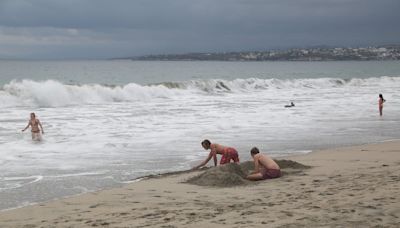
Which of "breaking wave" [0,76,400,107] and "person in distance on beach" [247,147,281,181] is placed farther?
"breaking wave" [0,76,400,107]

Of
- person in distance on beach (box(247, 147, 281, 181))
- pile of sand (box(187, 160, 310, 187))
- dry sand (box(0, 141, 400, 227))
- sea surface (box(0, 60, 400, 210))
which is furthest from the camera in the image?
sea surface (box(0, 60, 400, 210))

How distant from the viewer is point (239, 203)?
790cm

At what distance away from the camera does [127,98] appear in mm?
38250


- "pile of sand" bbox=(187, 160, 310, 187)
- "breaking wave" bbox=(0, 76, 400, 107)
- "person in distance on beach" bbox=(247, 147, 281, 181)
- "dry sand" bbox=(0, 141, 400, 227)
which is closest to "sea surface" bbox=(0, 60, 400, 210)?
"breaking wave" bbox=(0, 76, 400, 107)

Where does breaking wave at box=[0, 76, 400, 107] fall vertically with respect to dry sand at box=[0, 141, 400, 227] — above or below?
above

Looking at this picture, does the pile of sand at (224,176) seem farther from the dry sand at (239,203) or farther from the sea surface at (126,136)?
the sea surface at (126,136)

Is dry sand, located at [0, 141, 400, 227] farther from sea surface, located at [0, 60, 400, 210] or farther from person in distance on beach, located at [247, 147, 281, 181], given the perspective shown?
sea surface, located at [0, 60, 400, 210]

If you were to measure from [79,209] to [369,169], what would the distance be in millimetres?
5648

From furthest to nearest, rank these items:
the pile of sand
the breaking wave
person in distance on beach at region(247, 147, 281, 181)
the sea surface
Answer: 1. the breaking wave
2. the sea surface
3. person in distance on beach at region(247, 147, 281, 181)
4. the pile of sand

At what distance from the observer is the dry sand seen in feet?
21.7

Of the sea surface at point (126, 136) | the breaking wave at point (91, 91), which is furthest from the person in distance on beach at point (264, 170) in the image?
the breaking wave at point (91, 91)

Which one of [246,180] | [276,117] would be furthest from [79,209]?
[276,117]

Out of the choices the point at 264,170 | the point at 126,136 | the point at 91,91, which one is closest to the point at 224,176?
the point at 264,170

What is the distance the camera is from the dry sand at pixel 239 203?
662cm
